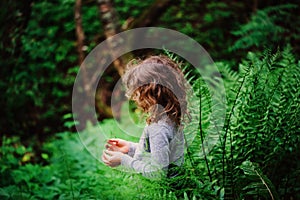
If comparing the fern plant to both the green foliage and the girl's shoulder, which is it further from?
the green foliage

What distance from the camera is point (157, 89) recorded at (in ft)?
7.21

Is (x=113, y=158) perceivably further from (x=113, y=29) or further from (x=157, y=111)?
(x=113, y=29)

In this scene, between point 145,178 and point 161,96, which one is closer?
point 161,96

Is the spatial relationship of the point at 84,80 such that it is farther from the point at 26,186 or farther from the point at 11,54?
the point at 26,186

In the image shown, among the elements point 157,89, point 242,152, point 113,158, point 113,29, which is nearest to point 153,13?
point 113,29

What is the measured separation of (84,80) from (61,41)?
1.14 metres

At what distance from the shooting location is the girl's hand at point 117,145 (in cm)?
239

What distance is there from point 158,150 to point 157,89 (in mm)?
357

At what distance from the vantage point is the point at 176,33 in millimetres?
6793

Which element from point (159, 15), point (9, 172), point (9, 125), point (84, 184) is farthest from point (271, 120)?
point (9, 125)

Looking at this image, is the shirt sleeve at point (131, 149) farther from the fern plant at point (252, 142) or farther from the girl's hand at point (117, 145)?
the fern plant at point (252, 142)

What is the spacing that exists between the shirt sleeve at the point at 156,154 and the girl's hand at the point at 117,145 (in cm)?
25

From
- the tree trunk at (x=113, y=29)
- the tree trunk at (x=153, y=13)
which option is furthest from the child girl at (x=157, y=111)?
the tree trunk at (x=153, y=13)

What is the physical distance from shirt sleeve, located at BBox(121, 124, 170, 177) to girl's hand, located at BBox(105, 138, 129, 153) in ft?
0.82
